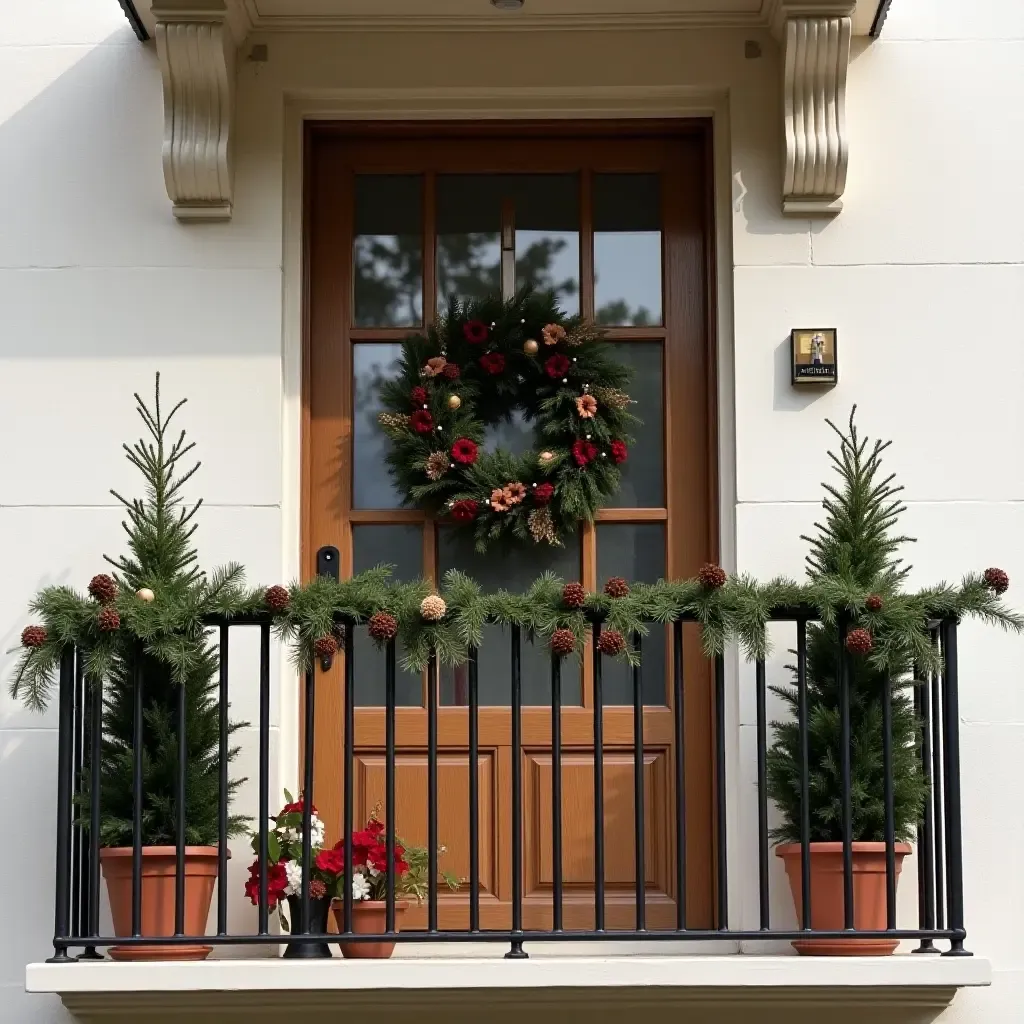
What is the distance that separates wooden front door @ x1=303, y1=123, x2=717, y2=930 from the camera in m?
5.25

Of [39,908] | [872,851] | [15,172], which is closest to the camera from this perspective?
[872,851]

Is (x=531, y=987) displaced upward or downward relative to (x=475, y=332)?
downward

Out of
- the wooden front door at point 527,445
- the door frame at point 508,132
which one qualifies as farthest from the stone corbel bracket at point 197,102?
the wooden front door at point 527,445

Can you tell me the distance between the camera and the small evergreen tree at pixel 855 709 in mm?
4652

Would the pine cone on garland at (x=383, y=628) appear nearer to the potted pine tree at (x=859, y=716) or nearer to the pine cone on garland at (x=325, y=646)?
the pine cone on garland at (x=325, y=646)

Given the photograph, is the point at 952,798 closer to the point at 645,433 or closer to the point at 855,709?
the point at 855,709

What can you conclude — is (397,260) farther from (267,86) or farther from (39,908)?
(39,908)

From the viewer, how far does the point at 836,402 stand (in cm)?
520

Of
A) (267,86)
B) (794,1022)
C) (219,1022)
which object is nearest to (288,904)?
(219,1022)

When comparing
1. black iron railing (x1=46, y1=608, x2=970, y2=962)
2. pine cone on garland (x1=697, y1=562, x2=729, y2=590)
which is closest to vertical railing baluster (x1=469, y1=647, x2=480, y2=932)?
black iron railing (x1=46, y1=608, x2=970, y2=962)

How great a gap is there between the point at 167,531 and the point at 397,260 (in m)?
1.18

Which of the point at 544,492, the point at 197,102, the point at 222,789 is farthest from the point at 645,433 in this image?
the point at 222,789

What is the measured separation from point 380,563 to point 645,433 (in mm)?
838

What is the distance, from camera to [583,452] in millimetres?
5293
